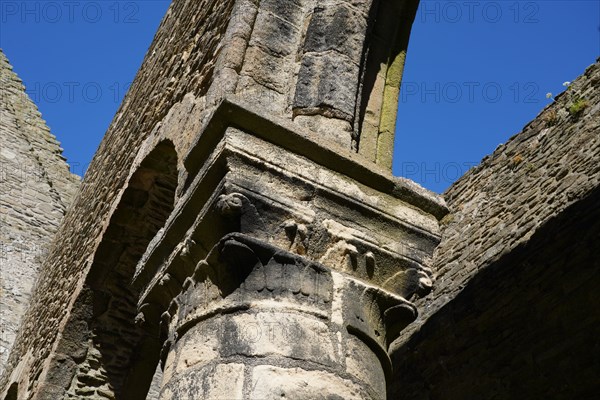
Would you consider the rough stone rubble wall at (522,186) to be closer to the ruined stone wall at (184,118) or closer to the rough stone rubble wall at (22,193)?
the ruined stone wall at (184,118)

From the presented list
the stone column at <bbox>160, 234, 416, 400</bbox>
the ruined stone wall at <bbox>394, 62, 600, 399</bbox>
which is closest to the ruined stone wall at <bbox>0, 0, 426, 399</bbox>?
the stone column at <bbox>160, 234, 416, 400</bbox>

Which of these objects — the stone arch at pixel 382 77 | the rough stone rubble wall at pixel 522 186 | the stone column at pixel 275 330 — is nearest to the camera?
the stone column at pixel 275 330

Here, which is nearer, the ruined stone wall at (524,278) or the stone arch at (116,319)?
the stone arch at (116,319)

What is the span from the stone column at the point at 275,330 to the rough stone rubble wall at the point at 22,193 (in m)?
7.04

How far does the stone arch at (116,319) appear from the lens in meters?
5.69

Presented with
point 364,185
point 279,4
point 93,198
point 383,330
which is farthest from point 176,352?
point 93,198

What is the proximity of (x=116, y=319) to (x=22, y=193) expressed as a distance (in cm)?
587

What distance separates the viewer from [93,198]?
7.34 metres

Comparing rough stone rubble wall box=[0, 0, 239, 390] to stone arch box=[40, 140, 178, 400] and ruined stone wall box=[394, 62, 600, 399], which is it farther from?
ruined stone wall box=[394, 62, 600, 399]

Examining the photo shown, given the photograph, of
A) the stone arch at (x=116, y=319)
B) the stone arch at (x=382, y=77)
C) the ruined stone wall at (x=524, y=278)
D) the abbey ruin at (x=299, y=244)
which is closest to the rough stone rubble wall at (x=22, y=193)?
the abbey ruin at (x=299, y=244)

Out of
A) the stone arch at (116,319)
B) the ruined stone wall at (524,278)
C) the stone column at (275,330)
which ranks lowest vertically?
the stone column at (275,330)

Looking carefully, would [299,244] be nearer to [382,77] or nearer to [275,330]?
[275,330]

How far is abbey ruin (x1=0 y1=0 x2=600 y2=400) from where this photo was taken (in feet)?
8.60

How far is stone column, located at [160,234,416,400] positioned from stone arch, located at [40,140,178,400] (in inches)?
116
